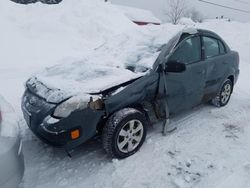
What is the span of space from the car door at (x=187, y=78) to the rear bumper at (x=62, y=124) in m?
1.30

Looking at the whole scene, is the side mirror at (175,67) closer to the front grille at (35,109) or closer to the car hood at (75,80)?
the car hood at (75,80)

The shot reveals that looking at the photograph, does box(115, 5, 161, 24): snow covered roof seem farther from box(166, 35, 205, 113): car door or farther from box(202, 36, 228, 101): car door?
box(166, 35, 205, 113): car door

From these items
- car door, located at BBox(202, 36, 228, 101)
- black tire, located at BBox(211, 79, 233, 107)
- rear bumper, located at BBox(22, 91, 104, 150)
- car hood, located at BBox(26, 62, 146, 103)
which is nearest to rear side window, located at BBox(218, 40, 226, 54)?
car door, located at BBox(202, 36, 228, 101)

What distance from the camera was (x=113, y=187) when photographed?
3.05 meters

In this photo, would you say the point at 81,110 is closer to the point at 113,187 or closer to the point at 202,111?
the point at 113,187

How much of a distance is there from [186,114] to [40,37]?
7.27 metres

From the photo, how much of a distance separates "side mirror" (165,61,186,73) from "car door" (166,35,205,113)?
6 cm

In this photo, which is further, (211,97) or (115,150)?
(211,97)

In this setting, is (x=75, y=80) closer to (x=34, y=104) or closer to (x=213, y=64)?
(x=34, y=104)

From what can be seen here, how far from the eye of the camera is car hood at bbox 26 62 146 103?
3215 mm

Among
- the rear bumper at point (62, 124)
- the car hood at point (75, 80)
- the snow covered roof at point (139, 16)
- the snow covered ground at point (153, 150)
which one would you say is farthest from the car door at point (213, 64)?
the snow covered roof at point (139, 16)

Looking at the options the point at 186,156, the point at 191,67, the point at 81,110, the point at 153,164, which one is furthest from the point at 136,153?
the point at 191,67

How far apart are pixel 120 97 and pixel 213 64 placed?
2164 mm

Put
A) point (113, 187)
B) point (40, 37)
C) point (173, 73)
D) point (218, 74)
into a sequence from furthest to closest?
1. point (40, 37)
2. point (218, 74)
3. point (173, 73)
4. point (113, 187)
